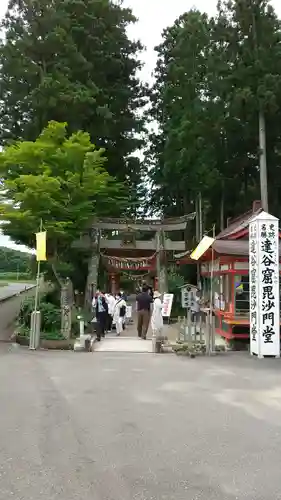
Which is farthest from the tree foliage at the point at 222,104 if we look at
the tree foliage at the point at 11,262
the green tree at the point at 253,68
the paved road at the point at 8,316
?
the tree foliage at the point at 11,262

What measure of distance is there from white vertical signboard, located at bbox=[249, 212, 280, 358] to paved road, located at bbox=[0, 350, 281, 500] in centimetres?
180

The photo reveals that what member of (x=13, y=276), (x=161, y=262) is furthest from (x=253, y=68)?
(x=13, y=276)

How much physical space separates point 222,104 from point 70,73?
8082mm

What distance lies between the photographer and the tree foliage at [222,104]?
24688 millimetres

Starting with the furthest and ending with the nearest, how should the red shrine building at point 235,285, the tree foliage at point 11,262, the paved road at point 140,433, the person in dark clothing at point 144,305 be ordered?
the tree foliage at point 11,262
the person in dark clothing at point 144,305
the red shrine building at point 235,285
the paved road at point 140,433

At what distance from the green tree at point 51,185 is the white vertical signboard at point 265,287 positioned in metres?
6.56

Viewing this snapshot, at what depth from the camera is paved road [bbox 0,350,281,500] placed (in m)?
4.48

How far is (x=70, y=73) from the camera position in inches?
1012

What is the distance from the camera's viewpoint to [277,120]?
25797 millimetres

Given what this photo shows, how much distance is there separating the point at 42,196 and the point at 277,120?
14.8m

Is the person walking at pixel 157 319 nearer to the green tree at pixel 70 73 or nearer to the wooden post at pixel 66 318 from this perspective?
the wooden post at pixel 66 318

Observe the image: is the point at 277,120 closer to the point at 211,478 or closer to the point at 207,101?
the point at 207,101

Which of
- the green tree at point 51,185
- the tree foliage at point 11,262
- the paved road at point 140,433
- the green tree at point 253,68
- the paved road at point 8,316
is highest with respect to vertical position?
the green tree at point 253,68

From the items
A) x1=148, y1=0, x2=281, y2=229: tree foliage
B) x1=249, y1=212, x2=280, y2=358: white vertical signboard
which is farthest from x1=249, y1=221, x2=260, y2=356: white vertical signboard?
x1=148, y1=0, x2=281, y2=229: tree foliage
